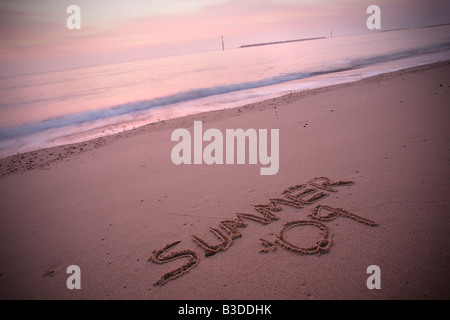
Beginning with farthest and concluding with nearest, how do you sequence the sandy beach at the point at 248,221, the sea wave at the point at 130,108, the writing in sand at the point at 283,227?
the sea wave at the point at 130,108
the writing in sand at the point at 283,227
the sandy beach at the point at 248,221

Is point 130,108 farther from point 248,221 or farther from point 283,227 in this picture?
point 283,227

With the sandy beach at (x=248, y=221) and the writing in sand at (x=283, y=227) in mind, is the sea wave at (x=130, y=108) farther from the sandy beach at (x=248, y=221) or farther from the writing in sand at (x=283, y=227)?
the writing in sand at (x=283, y=227)

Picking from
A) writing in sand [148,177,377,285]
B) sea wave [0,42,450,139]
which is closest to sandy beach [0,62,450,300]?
writing in sand [148,177,377,285]

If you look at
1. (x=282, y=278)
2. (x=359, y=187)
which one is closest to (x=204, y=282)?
(x=282, y=278)

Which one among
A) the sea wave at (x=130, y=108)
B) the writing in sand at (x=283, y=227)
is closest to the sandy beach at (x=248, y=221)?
the writing in sand at (x=283, y=227)

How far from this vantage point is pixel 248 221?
315 cm

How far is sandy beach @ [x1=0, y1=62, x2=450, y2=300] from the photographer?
231cm

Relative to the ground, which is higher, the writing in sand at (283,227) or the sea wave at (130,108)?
the sea wave at (130,108)

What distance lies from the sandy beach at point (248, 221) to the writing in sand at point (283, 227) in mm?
25

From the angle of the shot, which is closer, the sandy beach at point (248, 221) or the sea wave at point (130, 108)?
the sandy beach at point (248, 221)

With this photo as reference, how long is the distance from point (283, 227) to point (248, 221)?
0.47m

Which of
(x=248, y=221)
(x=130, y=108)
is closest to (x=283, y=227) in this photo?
(x=248, y=221)

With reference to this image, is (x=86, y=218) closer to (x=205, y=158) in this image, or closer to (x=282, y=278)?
(x=205, y=158)

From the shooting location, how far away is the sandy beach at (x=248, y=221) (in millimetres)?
2314
